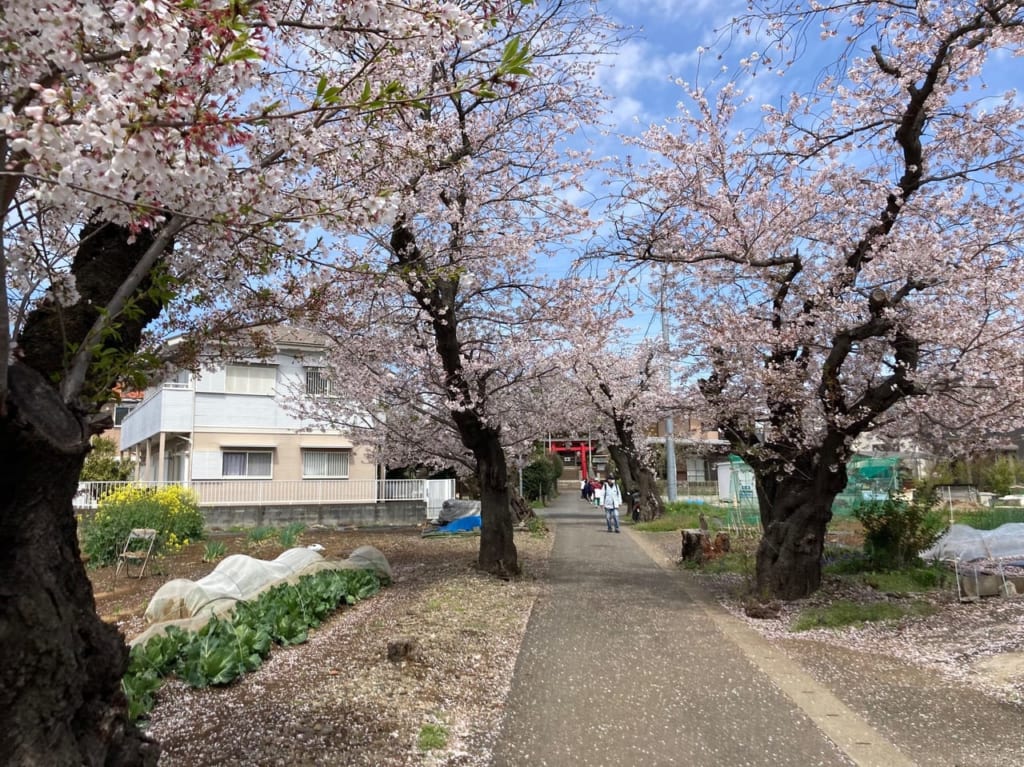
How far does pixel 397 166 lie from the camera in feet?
17.2

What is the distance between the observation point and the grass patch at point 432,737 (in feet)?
14.0

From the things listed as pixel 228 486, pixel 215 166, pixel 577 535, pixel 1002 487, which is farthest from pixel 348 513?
pixel 1002 487

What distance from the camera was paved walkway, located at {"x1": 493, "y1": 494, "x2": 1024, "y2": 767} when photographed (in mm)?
4273

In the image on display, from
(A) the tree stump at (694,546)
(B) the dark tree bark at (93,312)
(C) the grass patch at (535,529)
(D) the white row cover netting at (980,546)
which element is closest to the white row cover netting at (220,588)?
(B) the dark tree bark at (93,312)

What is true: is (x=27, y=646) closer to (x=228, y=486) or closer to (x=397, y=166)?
(x=397, y=166)

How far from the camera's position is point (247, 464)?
77.2 ft

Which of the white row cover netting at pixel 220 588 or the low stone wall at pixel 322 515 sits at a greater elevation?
the white row cover netting at pixel 220 588

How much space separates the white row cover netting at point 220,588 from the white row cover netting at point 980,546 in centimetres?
897

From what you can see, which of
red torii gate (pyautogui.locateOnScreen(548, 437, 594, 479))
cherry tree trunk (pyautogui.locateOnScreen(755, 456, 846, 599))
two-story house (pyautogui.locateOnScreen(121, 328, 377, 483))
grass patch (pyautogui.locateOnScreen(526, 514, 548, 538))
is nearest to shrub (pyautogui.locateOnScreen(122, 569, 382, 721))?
cherry tree trunk (pyautogui.locateOnScreen(755, 456, 846, 599))

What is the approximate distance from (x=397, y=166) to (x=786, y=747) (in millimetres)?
4794

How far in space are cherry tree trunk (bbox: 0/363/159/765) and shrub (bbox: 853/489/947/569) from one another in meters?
11.3

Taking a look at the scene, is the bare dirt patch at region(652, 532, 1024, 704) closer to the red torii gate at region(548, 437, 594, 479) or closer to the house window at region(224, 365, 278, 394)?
the house window at region(224, 365, 278, 394)

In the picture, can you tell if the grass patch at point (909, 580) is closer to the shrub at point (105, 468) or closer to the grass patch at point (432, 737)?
the grass patch at point (432, 737)

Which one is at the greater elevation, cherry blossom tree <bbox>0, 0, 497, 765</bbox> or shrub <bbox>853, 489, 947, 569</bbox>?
cherry blossom tree <bbox>0, 0, 497, 765</bbox>
